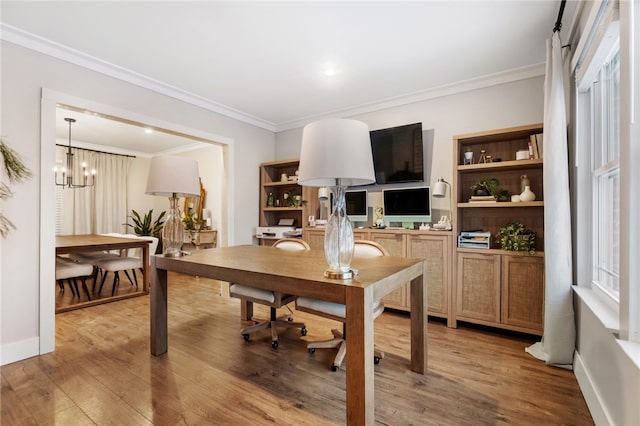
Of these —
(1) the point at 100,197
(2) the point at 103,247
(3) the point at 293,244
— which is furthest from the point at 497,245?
(1) the point at 100,197

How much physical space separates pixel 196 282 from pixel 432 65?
4567 mm

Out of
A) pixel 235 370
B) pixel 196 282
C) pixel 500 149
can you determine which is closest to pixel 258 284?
pixel 235 370

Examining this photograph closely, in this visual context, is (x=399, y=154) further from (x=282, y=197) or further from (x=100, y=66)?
(x=100, y=66)

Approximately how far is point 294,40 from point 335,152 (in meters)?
1.61

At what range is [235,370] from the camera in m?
2.11

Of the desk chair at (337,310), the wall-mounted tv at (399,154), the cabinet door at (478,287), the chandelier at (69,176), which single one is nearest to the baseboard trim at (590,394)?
the cabinet door at (478,287)

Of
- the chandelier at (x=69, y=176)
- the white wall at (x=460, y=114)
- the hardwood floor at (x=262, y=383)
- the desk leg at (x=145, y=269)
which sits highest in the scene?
the white wall at (x=460, y=114)

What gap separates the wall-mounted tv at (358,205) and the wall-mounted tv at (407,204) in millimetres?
314

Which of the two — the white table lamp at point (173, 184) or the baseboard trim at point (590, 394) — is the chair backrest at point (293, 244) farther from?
the baseboard trim at point (590, 394)

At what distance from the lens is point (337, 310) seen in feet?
6.66

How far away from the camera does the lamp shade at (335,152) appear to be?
1401 mm

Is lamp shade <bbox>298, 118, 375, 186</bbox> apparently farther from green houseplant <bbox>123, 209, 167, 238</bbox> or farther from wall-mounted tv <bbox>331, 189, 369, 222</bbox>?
green houseplant <bbox>123, 209, 167, 238</bbox>

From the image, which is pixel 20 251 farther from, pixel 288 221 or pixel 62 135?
pixel 62 135

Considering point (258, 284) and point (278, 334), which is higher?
point (258, 284)
